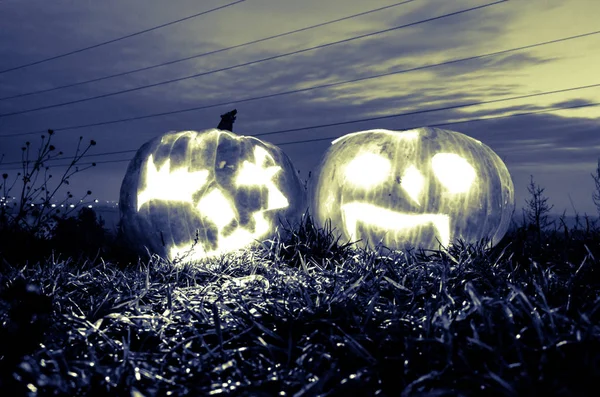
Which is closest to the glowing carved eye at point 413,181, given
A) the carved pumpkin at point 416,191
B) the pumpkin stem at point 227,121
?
the carved pumpkin at point 416,191

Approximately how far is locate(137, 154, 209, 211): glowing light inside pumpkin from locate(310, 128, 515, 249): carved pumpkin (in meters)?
1.17

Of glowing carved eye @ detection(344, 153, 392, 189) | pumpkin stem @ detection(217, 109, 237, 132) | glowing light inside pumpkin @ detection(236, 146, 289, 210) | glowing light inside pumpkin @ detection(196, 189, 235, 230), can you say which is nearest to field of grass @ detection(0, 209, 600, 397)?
glowing carved eye @ detection(344, 153, 392, 189)

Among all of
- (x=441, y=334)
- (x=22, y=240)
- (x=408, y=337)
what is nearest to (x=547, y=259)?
(x=441, y=334)

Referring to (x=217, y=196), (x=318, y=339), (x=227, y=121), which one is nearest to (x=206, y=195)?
(x=217, y=196)

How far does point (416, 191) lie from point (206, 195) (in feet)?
5.85

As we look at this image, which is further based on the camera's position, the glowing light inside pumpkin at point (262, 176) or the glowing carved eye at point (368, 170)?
the glowing light inside pumpkin at point (262, 176)

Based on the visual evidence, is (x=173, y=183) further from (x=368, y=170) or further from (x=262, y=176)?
(x=368, y=170)

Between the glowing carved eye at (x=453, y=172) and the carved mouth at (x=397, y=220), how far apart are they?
25 centimetres

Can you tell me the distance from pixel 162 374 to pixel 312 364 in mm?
537

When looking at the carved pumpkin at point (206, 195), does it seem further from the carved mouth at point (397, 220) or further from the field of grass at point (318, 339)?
the field of grass at point (318, 339)

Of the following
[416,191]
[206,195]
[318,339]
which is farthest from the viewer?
[206,195]

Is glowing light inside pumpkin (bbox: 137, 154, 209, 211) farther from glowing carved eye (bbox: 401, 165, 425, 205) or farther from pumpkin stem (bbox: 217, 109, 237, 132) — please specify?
glowing carved eye (bbox: 401, 165, 425, 205)

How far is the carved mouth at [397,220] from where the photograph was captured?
13.9 feet

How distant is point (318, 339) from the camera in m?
2.12
